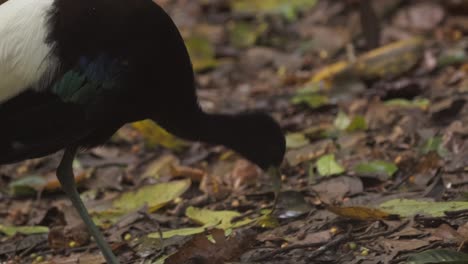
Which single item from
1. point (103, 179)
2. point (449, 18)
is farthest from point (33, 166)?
point (449, 18)

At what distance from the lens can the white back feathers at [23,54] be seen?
3.73m

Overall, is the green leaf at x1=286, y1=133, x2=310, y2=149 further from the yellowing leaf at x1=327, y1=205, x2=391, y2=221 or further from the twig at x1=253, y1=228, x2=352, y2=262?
the twig at x1=253, y1=228, x2=352, y2=262

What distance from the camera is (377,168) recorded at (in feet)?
16.4

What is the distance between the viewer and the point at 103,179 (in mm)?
5617

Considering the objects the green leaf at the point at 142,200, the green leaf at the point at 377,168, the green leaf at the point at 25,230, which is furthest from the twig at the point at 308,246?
the green leaf at the point at 25,230

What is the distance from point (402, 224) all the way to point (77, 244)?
5.04 ft

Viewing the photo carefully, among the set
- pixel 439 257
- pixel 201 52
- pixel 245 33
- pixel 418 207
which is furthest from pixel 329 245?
pixel 245 33

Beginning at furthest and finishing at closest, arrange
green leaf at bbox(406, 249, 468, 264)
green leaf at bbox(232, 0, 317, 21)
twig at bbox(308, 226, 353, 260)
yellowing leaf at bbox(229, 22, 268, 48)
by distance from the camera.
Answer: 1. green leaf at bbox(232, 0, 317, 21)
2. yellowing leaf at bbox(229, 22, 268, 48)
3. twig at bbox(308, 226, 353, 260)
4. green leaf at bbox(406, 249, 468, 264)

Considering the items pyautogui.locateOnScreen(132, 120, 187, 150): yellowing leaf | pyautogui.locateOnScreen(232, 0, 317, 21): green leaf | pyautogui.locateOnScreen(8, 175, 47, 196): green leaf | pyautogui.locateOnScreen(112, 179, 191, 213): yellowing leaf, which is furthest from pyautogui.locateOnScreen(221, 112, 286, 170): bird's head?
pyautogui.locateOnScreen(232, 0, 317, 21): green leaf

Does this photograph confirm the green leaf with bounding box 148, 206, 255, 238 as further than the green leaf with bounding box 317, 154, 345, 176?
No

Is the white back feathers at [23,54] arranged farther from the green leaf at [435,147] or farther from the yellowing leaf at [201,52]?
the yellowing leaf at [201,52]

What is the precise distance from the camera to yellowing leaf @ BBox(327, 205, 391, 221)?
4145mm

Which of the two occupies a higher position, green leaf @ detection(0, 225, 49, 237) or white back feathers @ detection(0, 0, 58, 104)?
white back feathers @ detection(0, 0, 58, 104)

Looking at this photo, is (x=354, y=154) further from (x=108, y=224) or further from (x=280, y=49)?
(x=280, y=49)
